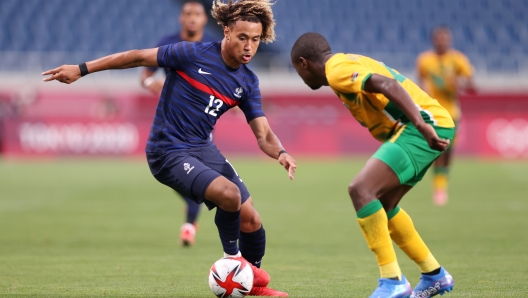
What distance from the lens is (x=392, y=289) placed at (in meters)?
5.00

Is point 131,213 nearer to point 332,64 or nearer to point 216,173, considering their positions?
point 216,173

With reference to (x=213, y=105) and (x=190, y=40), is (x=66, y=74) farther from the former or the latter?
(x=190, y=40)

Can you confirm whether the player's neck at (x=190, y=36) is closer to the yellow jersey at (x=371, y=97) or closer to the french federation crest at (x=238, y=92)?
the french federation crest at (x=238, y=92)

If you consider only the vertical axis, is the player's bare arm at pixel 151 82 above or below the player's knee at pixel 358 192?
above

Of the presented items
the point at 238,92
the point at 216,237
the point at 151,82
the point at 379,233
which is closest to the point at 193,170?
the point at 238,92

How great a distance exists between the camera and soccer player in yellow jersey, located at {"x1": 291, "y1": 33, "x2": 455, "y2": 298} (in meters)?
4.99

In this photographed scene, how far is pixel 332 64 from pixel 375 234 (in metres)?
1.17

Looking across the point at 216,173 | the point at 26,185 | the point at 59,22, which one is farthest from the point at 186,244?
the point at 59,22

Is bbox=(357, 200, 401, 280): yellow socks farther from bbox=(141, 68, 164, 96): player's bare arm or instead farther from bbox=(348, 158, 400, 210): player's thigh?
bbox=(141, 68, 164, 96): player's bare arm

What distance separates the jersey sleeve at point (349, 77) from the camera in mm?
4996

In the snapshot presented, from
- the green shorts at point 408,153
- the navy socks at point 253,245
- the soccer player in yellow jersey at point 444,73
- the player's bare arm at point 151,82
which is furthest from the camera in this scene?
the soccer player in yellow jersey at point 444,73

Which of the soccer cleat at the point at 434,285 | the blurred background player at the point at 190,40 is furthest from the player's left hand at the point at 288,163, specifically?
the blurred background player at the point at 190,40

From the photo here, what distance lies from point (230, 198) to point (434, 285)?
1545mm

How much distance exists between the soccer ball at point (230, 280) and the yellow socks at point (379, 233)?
0.99 metres
